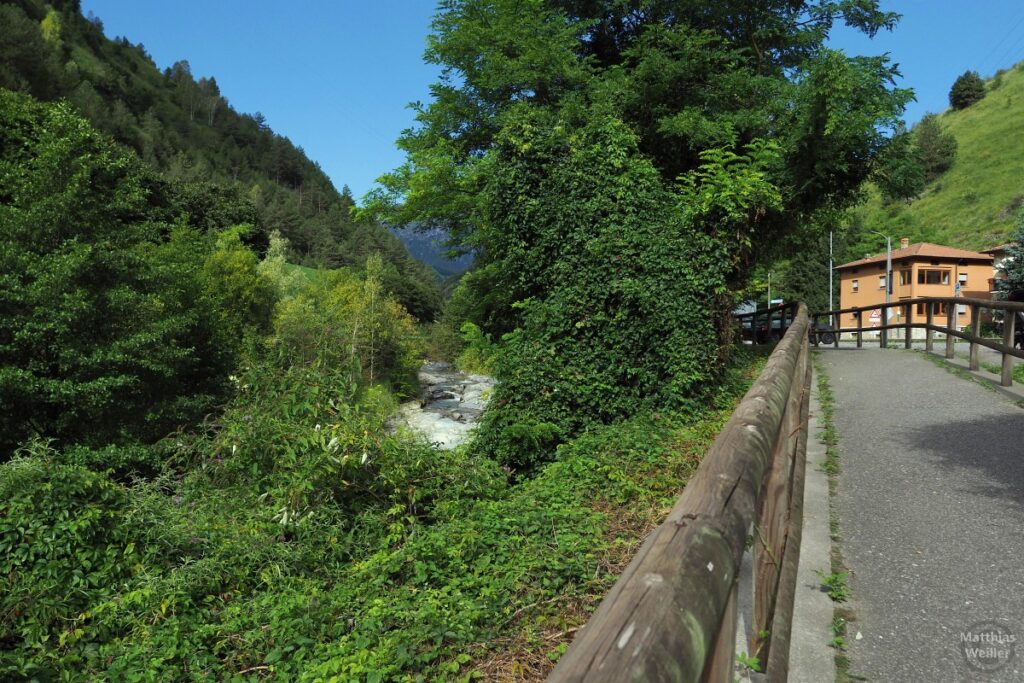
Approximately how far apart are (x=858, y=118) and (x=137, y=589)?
565 inches

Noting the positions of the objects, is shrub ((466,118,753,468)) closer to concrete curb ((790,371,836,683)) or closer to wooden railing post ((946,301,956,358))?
concrete curb ((790,371,836,683))

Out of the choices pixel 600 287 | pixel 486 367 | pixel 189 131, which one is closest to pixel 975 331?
pixel 600 287

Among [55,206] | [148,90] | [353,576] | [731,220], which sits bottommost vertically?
[353,576]

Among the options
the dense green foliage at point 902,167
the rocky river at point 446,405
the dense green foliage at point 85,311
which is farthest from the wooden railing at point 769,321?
the dense green foliage at point 85,311

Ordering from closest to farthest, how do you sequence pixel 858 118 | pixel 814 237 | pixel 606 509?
pixel 606 509 → pixel 858 118 → pixel 814 237

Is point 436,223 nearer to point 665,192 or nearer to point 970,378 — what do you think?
point 665,192

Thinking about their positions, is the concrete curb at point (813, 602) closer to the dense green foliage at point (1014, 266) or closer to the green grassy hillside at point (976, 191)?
the dense green foliage at point (1014, 266)

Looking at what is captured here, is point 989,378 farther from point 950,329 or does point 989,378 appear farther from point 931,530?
point 931,530

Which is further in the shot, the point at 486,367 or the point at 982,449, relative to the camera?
the point at 486,367

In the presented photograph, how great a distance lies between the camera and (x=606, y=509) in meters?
5.64

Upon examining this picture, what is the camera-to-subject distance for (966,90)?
109375mm

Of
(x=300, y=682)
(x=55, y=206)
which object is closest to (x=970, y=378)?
(x=300, y=682)

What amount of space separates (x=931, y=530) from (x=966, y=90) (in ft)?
441

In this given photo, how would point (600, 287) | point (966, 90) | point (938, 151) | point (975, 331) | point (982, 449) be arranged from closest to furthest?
point (982, 449), point (600, 287), point (975, 331), point (938, 151), point (966, 90)
